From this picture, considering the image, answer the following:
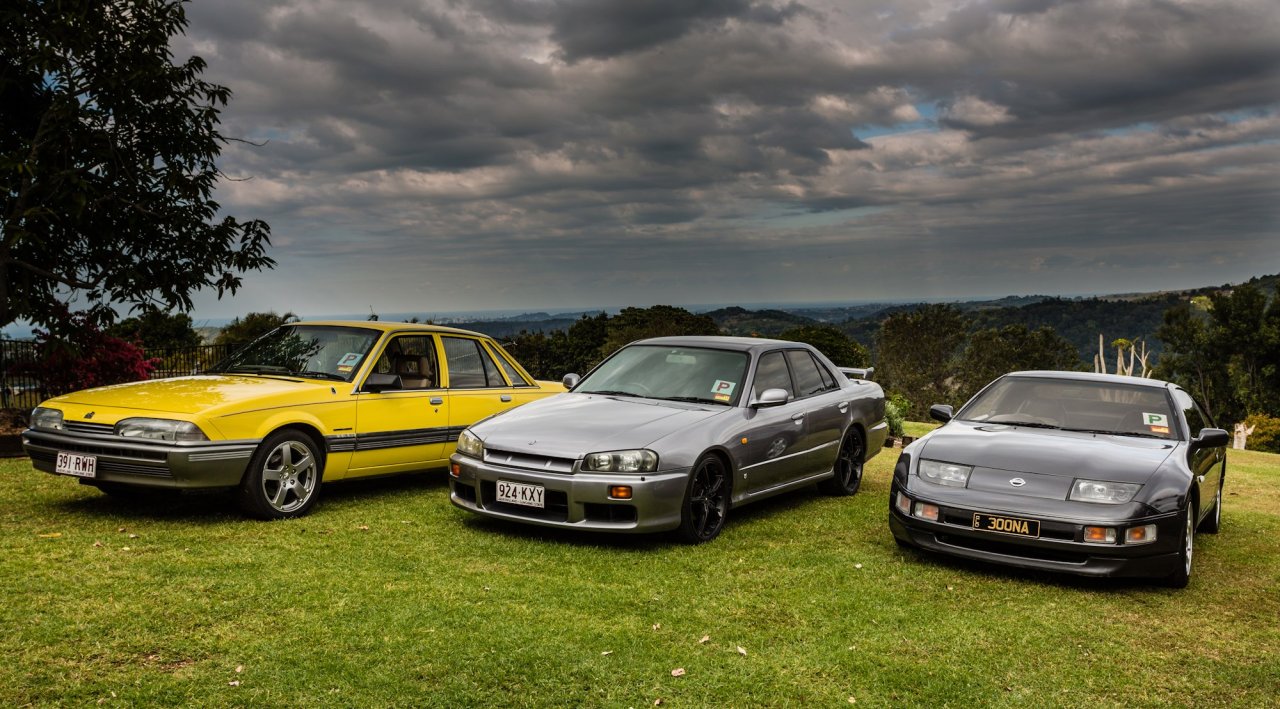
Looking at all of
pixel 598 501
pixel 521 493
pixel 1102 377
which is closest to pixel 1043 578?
pixel 1102 377

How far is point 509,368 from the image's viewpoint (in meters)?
9.85

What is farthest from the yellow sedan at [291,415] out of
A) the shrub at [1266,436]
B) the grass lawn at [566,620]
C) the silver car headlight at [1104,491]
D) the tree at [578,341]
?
the shrub at [1266,436]

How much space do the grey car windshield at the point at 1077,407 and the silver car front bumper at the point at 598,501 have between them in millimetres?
2689

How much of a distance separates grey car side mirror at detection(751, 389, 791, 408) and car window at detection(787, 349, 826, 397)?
1.01 metres

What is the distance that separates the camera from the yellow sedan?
687cm

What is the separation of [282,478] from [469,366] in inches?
94.4

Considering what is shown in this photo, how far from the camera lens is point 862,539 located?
7566 mm

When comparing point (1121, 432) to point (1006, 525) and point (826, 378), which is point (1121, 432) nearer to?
point (1006, 525)

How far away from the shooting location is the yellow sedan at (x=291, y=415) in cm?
687

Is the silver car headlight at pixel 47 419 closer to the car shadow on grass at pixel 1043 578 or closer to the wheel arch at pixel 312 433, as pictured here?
the wheel arch at pixel 312 433

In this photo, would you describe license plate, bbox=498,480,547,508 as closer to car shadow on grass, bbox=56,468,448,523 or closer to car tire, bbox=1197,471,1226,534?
car shadow on grass, bbox=56,468,448,523

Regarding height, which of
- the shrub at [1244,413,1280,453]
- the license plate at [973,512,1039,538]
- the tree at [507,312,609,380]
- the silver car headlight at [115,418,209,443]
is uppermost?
the tree at [507,312,609,380]

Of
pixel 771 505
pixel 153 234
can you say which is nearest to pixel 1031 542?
pixel 771 505

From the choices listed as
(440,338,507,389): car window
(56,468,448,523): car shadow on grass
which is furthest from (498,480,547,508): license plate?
(440,338,507,389): car window
